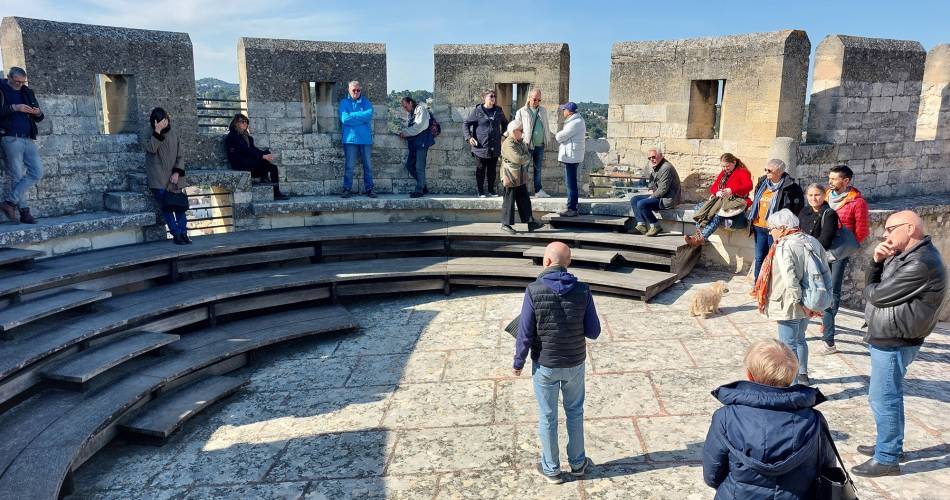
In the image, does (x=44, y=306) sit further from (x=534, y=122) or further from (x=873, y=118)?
(x=873, y=118)

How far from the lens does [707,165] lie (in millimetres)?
9695

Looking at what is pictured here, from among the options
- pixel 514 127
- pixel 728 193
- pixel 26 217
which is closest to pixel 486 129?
pixel 514 127

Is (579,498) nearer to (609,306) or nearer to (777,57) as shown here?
(609,306)

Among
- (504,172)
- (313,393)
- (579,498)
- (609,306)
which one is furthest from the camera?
(504,172)

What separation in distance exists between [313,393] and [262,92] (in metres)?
5.14

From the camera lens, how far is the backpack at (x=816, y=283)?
197 inches

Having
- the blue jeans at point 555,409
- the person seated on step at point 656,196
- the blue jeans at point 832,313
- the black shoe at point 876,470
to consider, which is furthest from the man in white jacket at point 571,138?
the black shoe at point 876,470

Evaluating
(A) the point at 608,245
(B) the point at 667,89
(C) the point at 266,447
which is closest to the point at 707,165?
(B) the point at 667,89

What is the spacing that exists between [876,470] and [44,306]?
6567mm

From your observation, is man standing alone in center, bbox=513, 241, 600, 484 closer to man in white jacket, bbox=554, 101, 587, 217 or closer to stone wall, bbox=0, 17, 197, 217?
man in white jacket, bbox=554, 101, 587, 217

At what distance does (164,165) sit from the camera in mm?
8242

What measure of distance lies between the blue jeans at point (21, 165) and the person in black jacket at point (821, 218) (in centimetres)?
772

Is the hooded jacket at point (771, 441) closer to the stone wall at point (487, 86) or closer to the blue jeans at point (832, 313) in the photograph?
the blue jeans at point (832, 313)

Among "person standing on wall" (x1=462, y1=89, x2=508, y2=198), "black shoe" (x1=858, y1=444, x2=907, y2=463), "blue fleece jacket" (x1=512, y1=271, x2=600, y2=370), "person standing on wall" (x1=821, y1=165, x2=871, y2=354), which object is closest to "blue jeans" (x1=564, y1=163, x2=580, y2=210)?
"person standing on wall" (x1=462, y1=89, x2=508, y2=198)
